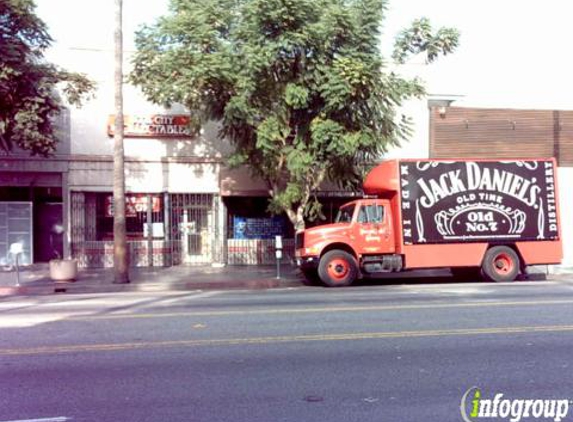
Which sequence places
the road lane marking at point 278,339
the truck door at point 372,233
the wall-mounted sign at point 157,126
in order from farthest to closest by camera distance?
the wall-mounted sign at point 157,126, the truck door at point 372,233, the road lane marking at point 278,339

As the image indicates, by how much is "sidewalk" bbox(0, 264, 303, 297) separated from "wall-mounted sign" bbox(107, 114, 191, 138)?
4708 mm

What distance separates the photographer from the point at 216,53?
15344 millimetres

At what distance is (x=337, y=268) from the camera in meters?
16.1

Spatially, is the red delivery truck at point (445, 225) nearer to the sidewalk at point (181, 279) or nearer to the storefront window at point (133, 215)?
the sidewalk at point (181, 279)

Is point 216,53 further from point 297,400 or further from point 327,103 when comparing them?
point 297,400

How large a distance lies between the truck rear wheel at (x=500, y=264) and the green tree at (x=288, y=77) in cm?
423

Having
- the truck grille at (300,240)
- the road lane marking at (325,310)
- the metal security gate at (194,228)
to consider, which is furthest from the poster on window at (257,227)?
the road lane marking at (325,310)

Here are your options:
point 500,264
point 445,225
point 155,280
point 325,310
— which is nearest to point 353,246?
point 445,225

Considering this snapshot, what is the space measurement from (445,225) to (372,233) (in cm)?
197

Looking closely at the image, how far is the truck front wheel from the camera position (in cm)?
1600

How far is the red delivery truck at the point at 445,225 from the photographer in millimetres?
16141

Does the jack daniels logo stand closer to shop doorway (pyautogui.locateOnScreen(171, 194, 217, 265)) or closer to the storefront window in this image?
shop doorway (pyautogui.locateOnScreen(171, 194, 217, 265))

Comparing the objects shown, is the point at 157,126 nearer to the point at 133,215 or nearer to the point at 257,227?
the point at 133,215

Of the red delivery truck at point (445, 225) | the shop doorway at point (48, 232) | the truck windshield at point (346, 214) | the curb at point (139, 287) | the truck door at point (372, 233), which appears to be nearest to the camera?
the curb at point (139, 287)
